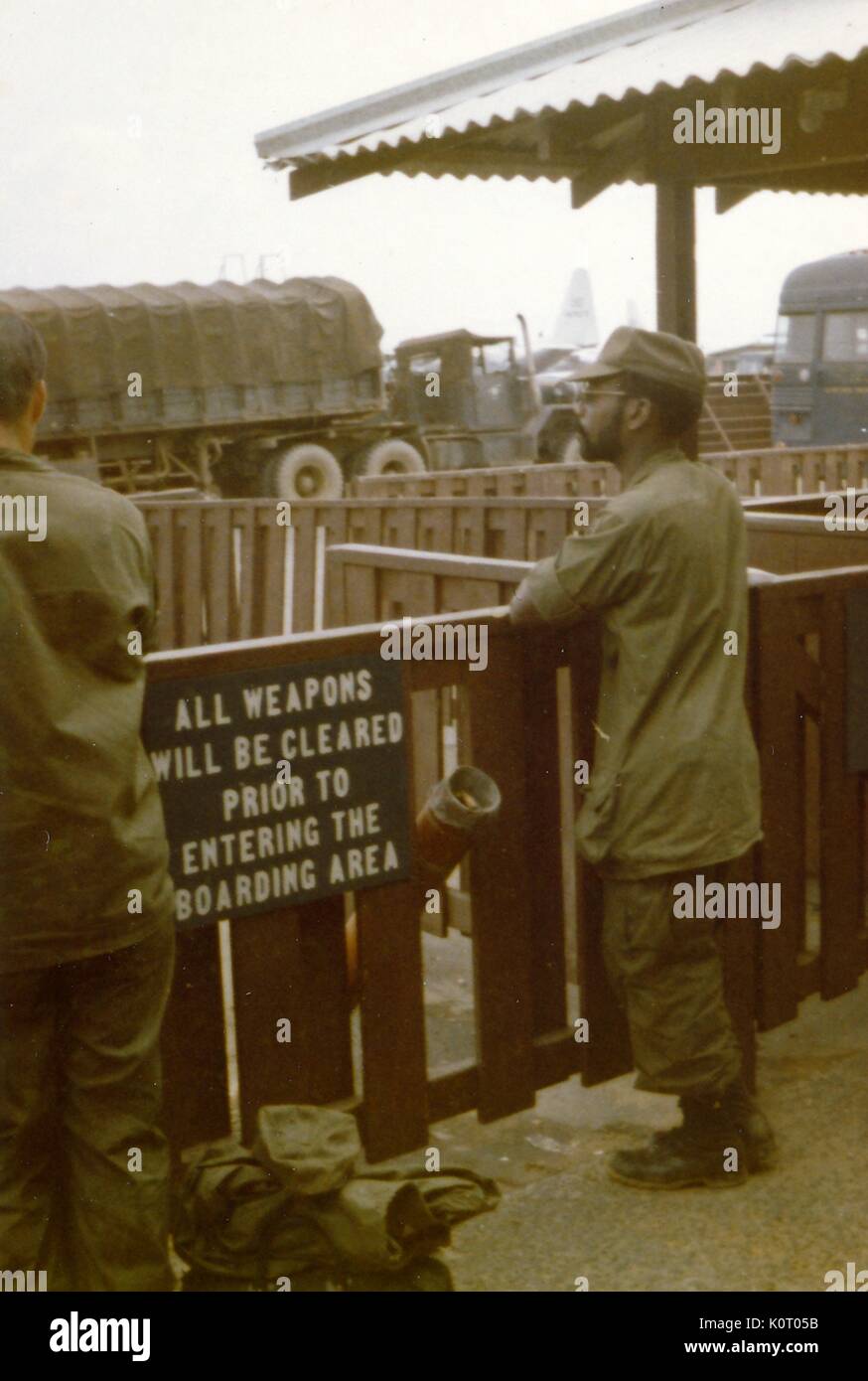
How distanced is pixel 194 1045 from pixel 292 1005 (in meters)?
0.26

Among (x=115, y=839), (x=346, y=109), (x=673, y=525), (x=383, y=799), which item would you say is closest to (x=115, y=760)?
(x=115, y=839)

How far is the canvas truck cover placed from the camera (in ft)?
70.8

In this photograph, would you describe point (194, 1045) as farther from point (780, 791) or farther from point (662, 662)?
point (780, 791)

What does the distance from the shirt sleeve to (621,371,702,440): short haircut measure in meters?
0.29

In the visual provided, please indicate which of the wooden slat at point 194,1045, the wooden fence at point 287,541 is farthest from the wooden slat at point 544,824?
the wooden fence at point 287,541

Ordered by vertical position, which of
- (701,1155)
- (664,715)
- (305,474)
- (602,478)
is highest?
(305,474)

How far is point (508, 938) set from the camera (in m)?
3.85

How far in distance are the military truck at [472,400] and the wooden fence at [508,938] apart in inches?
875

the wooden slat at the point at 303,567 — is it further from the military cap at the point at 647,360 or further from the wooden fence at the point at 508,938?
the military cap at the point at 647,360

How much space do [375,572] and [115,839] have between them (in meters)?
3.14

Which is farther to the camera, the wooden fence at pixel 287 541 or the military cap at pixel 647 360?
the wooden fence at pixel 287 541

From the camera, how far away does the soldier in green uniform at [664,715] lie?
138 inches

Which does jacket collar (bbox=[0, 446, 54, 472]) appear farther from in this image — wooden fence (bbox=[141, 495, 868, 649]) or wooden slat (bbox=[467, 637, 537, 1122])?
wooden fence (bbox=[141, 495, 868, 649])

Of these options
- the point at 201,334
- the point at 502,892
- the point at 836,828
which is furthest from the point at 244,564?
the point at 201,334
